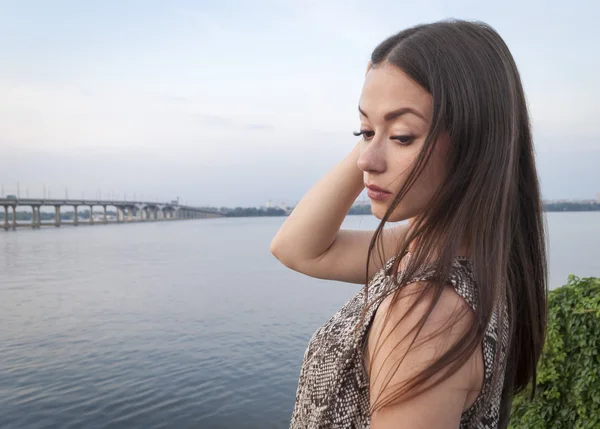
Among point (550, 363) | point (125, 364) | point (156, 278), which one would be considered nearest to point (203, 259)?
point (156, 278)

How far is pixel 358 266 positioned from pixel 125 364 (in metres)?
10.8

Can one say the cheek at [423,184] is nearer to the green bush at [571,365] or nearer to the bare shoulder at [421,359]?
the bare shoulder at [421,359]

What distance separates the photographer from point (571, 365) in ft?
11.3

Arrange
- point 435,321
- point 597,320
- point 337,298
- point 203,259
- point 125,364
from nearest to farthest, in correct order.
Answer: point 435,321
point 597,320
point 125,364
point 337,298
point 203,259

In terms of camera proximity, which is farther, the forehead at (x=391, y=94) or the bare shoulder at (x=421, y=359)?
the forehead at (x=391, y=94)

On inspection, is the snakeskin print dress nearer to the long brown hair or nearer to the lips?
the long brown hair

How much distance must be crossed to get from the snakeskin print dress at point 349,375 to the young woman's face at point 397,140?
6.5 inches

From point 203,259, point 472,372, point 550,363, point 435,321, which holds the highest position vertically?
point 435,321

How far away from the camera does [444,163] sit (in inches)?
42.9

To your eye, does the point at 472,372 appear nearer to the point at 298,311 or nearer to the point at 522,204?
the point at 522,204

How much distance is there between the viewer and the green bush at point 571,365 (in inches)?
131

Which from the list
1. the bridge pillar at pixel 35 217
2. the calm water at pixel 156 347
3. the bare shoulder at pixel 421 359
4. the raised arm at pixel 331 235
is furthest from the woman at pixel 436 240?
the bridge pillar at pixel 35 217

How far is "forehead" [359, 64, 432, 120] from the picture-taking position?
3.55 ft

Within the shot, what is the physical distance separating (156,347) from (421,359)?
1275cm
